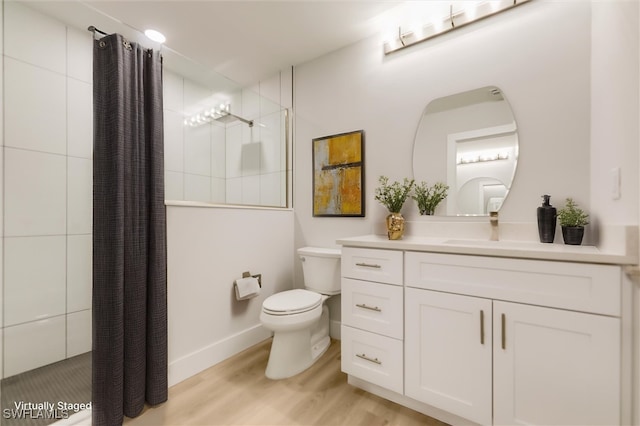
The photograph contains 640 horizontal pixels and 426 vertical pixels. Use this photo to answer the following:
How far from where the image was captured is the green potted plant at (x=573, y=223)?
1332 mm

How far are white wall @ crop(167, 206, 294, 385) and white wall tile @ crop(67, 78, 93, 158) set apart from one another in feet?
3.13

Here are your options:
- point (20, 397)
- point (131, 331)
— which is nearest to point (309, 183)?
point (131, 331)

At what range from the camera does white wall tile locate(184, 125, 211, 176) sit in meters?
2.57

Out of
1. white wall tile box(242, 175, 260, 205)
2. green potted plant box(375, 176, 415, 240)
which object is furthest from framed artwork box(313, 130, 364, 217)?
white wall tile box(242, 175, 260, 205)

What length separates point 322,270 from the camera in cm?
211

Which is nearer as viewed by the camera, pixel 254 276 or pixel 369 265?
pixel 369 265

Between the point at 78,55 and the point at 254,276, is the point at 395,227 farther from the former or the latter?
the point at 78,55

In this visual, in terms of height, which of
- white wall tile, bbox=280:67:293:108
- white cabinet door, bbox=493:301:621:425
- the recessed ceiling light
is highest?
the recessed ceiling light

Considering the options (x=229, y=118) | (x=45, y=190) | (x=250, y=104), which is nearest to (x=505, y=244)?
(x=250, y=104)

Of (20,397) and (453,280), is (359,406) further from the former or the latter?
(20,397)

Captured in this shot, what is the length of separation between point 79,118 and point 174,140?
0.66 meters

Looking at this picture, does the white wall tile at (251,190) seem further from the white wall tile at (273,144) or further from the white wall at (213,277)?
the white wall at (213,277)

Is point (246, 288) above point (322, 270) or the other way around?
the other way around

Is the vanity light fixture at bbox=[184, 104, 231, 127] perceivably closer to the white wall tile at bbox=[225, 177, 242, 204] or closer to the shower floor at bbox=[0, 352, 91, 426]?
the white wall tile at bbox=[225, 177, 242, 204]
